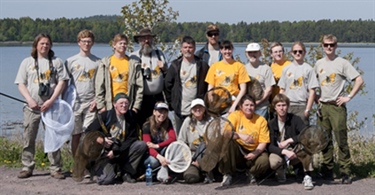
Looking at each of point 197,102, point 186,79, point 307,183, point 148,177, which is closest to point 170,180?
point 148,177

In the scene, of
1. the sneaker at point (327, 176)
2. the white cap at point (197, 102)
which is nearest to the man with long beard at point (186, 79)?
the white cap at point (197, 102)

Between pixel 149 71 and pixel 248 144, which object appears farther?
pixel 149 71

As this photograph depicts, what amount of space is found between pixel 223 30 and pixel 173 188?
1662 cm

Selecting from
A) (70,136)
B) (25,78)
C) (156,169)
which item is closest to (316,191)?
(156,169)

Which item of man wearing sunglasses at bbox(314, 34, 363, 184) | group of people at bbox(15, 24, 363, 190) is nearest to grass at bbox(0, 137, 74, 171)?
group of people at bbox(15, 24, 363, 190)

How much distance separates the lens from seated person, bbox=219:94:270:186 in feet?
31.1

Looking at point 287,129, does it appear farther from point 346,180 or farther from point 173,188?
point 173,188

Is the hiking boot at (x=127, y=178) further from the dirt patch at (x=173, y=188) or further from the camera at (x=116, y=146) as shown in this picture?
the camera at (x=116, y=146)

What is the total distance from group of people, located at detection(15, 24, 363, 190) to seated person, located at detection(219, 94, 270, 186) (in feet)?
0.04

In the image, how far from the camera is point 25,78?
991 centimetres

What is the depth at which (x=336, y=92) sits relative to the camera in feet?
31.8

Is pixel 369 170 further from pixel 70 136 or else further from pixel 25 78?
pixel 25 78

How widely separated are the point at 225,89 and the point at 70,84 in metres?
2.26

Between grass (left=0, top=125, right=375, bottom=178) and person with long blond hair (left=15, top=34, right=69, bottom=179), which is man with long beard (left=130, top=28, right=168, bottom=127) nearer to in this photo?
person with long blond hair (left=15, top=34, right=69, bottom=179)
